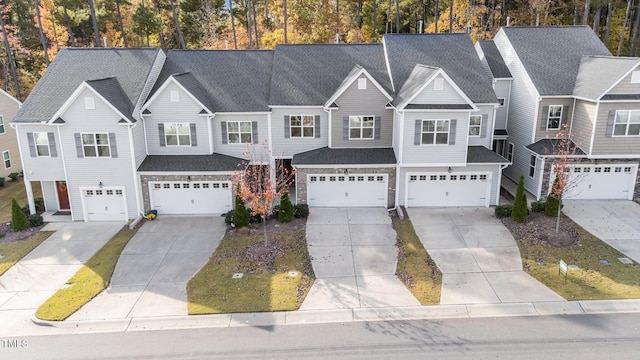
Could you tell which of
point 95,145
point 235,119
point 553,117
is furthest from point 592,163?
point 95,145

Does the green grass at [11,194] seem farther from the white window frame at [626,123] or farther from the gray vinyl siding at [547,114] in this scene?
the white window frame at [626,123]

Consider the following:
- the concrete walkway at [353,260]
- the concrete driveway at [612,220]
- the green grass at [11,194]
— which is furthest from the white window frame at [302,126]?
the green grass at [11,194]

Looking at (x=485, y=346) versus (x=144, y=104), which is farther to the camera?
(x=144, y=104)

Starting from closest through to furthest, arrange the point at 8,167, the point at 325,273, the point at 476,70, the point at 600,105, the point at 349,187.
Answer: the point at 325,273 < the point at 600,105 < the point at 349,187 < the point at 476,70 < the point at 8,167

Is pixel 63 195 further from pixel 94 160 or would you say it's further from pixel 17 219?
pixel 94 160

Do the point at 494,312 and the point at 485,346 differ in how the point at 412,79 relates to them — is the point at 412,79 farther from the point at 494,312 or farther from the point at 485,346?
the point at 485,346

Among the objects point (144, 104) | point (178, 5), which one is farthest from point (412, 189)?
point (178, 5)

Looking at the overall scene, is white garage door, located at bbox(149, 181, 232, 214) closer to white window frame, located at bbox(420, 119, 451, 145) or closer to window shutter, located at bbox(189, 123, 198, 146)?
window shutter, located at bbox(189, 123, 198, 146)


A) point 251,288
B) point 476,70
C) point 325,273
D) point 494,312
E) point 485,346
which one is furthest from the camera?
point 476,70
